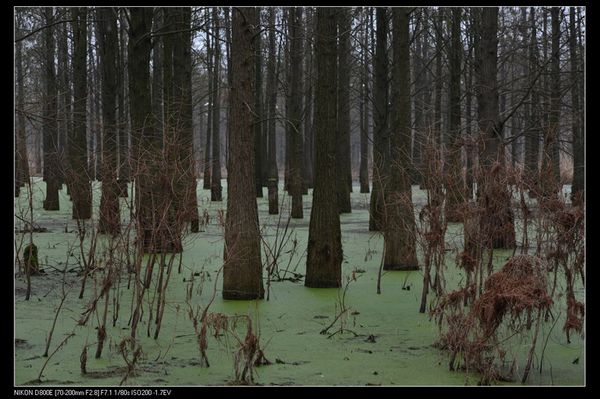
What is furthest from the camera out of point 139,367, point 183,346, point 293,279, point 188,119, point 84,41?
point 84,41

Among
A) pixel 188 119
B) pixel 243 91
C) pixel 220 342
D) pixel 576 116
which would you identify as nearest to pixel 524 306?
pixel 220 342

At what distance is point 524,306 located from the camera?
6133 mm

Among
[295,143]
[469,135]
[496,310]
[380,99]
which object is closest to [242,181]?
[469,135]

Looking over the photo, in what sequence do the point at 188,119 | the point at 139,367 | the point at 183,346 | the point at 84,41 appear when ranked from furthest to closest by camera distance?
the point at 84,41 < the point at 188,119 < the point at 183,346 < the point at 139,367

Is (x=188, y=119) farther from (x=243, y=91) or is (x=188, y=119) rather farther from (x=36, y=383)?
(x=36, y=383)

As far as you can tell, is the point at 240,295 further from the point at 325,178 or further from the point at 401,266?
the point at 401,266

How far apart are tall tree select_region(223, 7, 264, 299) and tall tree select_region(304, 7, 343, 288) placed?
1.14 meters

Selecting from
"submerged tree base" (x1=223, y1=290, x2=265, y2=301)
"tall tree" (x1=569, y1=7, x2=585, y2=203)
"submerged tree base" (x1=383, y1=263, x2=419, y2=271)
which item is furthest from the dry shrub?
"tall tree" (x1=569, y1=7, x2=585, y2=203)

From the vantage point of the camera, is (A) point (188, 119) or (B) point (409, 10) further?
(A) point (188, 119)

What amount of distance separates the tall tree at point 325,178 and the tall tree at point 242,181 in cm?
114

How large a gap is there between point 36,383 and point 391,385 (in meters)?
2.82

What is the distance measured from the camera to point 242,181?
31.8 ft

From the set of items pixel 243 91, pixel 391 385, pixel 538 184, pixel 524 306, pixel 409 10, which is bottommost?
pixel 391 385
